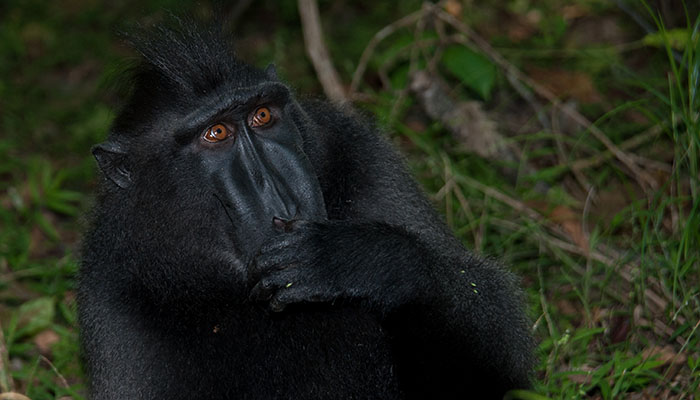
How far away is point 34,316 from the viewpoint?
5227 millimetres

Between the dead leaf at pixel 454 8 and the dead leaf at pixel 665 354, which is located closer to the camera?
the dead leaf at pixel 665 354

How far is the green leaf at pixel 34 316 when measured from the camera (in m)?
5.17

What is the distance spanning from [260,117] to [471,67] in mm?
2790

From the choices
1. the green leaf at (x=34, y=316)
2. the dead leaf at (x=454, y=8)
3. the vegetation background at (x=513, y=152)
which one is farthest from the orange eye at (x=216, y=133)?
the dead leaf at (x=454, y=8)

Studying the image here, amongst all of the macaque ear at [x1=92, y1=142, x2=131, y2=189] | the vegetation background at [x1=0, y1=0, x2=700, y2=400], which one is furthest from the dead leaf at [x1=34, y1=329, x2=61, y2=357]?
the macaque ear at [x1=92, y1=142, x2=131, y2=189]

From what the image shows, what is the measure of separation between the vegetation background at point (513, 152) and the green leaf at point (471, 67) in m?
0.01

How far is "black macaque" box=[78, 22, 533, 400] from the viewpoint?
3.36m

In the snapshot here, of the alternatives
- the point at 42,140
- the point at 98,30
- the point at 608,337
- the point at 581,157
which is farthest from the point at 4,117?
the point at 608,337

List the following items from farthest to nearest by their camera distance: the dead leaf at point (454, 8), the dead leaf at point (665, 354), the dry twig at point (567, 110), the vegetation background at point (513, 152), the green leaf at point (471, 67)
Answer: the dead leaf at point (454, 8)
the green leaf at point (471, 67)
the dry twig at point (567, 110)
the vegetation background at point (513, 152)
the dead leaf at point (665, 354)

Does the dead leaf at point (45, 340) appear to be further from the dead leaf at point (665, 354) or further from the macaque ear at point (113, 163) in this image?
the dead leaf at point (665, 354)

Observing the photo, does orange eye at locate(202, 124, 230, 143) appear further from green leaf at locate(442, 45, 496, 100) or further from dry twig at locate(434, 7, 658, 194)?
green leaf at locate(442, 45, 496, 100)

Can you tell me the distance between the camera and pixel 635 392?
4180mm

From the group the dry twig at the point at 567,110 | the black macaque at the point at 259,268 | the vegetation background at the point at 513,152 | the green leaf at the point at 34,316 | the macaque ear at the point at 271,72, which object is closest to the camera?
the black macaque at the point at 259,268

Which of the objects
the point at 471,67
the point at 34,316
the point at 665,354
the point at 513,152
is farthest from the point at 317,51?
the point at 665,354
